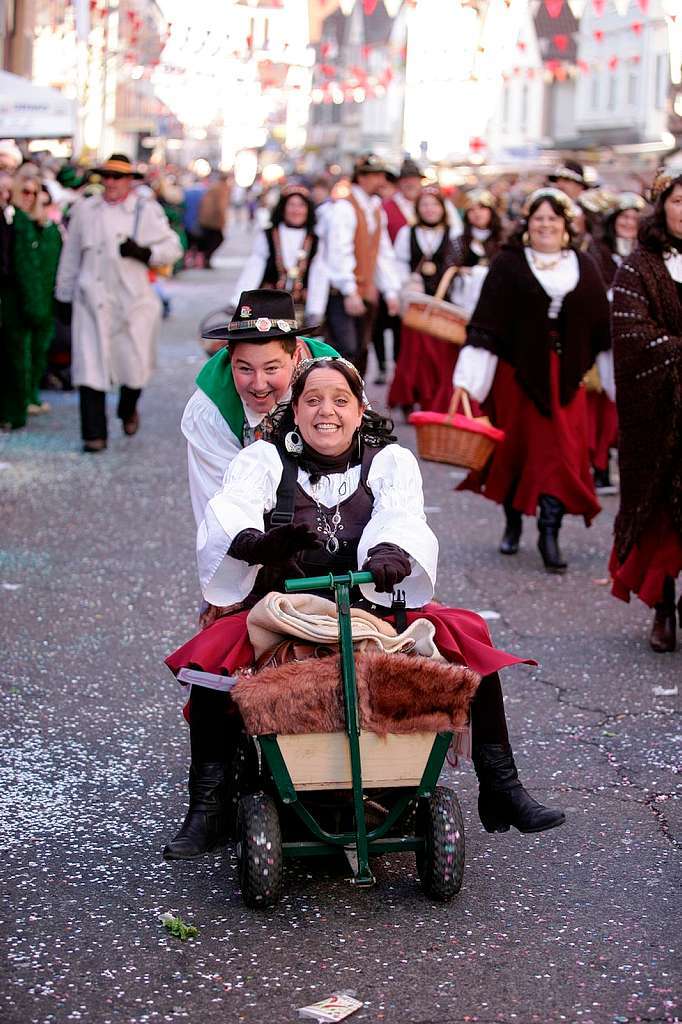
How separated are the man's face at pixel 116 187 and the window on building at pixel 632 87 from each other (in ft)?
147

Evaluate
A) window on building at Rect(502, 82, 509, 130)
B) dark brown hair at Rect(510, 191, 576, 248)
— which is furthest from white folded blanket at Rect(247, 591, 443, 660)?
window on building at Rect(502, 82, 509, 130)

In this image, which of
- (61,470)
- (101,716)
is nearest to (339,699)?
(101,716)

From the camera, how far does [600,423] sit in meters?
10.6

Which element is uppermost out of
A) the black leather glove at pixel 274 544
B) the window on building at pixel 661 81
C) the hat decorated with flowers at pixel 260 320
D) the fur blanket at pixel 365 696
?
the window on building at pixel 661 81

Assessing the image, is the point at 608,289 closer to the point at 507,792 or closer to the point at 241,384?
the point at 241,384

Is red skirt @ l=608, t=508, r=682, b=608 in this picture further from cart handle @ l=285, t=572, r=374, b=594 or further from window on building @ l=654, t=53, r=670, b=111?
window on building @ l=654, t=53, r=670, b=111

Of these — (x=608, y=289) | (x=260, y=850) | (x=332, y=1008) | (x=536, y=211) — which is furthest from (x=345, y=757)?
(x=608, y=289)

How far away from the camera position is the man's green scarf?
17.3 ft

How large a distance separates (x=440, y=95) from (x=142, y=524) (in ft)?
188

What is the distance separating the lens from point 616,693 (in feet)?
21.7

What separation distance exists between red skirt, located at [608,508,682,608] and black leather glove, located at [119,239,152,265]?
18.7ft

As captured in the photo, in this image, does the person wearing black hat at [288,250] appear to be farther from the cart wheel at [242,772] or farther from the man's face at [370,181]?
the cart wheel at [242,772]

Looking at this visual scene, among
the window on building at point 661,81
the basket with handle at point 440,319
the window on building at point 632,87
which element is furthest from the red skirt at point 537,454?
the window on building at point 632,87

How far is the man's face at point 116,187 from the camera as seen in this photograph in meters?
12.0
